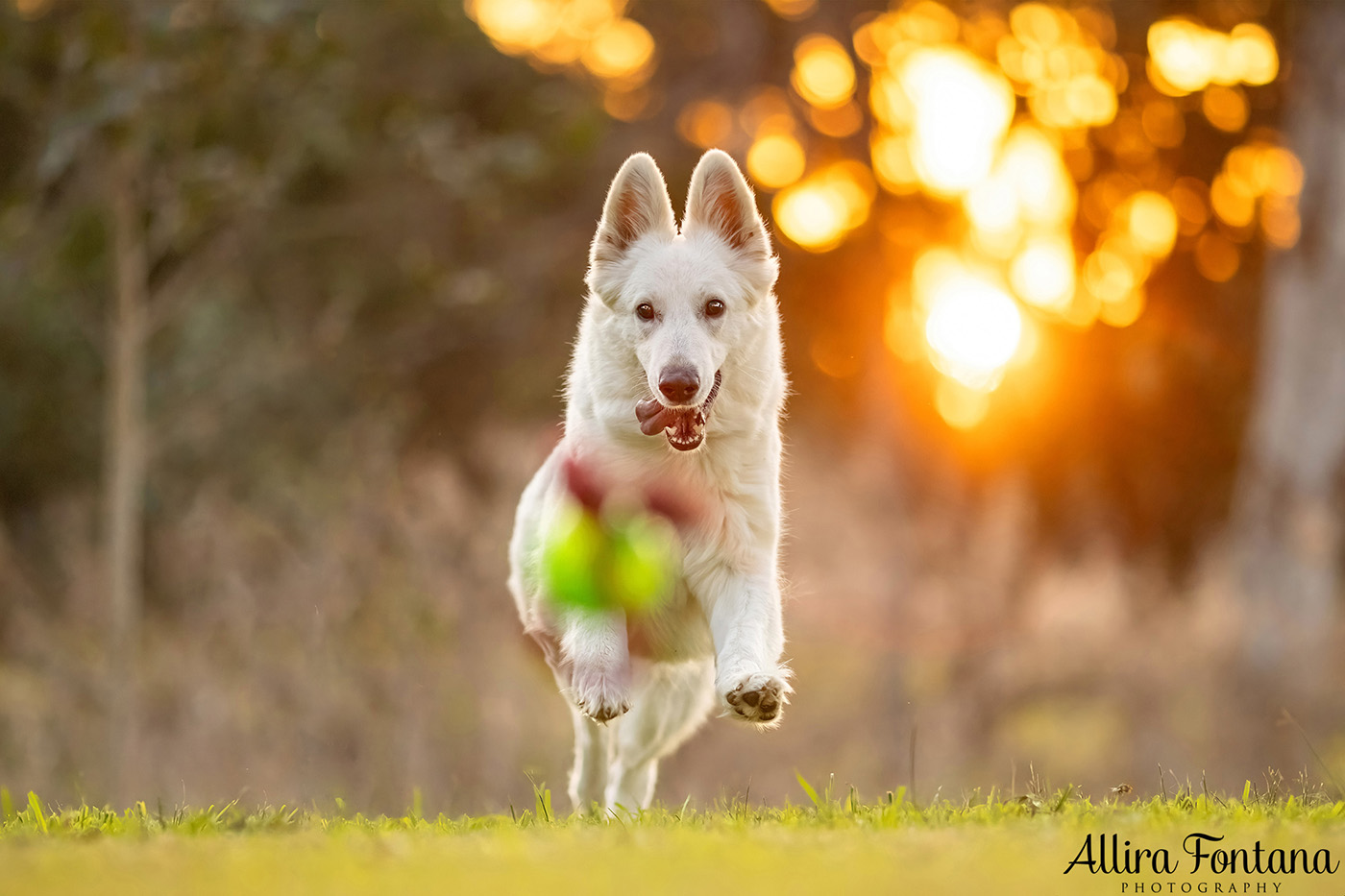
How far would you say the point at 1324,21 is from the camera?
1409 centimetres

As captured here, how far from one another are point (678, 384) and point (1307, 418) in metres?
11.8

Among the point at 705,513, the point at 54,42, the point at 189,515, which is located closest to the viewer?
the point at 705,513

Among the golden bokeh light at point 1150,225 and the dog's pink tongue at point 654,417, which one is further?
the golden bokeh light at point 1150,225

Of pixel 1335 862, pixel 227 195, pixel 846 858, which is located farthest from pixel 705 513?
pixel 227 195

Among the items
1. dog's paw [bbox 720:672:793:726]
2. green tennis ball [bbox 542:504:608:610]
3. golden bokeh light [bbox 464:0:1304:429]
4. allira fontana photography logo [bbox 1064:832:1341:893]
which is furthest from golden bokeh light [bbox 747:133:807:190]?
allira fontana photography logo [bbox 1064:832:1341:893]

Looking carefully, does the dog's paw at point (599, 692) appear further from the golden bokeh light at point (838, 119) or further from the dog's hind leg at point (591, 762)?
the golden bokeh light at point (838, 119)

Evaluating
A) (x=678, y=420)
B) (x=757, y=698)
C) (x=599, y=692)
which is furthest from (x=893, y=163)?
(x=757, y=698)

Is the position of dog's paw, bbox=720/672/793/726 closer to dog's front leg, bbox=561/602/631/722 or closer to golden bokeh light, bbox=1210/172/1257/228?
dog's front leg, bbox=561/602/631/722

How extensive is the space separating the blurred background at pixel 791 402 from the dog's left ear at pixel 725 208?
7013 mm

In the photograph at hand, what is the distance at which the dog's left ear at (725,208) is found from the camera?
5180 mm

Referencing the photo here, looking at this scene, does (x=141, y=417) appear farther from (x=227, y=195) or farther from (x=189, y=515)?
(x=227, y=195)

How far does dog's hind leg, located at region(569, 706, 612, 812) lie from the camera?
5.90 metres

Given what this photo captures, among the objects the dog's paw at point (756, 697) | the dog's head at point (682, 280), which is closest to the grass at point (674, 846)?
the dog's paw at point (756, 697)

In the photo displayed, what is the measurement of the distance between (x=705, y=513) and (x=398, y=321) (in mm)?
10064
